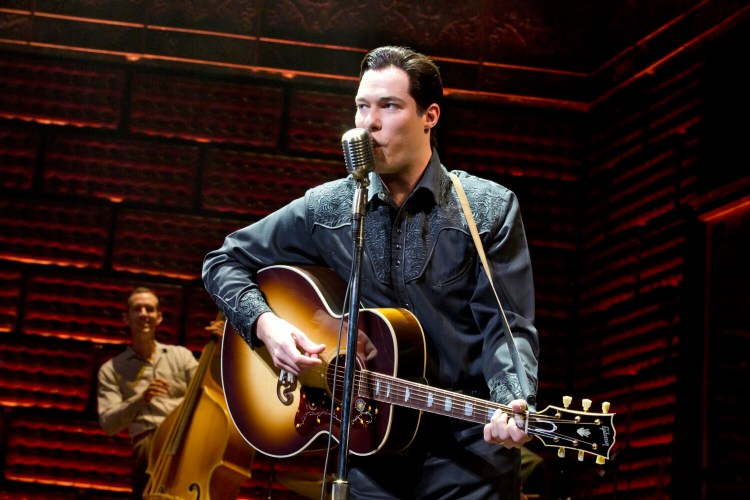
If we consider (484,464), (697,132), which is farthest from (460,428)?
→ (697,132)

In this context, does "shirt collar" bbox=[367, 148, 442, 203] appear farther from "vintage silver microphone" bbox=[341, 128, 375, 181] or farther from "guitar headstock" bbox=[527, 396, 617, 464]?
"guitar headstock" bbox=[527, 396, 617, 464]

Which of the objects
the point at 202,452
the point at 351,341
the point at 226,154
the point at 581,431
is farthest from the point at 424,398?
the point at 226,154

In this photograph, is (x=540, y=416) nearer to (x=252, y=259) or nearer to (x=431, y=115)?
(x=431, y=115)

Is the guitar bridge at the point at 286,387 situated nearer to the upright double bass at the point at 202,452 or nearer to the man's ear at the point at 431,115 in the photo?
the man's ear at the point at 431,115

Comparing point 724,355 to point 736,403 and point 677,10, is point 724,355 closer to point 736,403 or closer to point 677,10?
point 736,403

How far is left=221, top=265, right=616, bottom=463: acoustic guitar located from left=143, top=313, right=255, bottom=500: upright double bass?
1.97 meters

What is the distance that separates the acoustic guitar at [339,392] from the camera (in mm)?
2180

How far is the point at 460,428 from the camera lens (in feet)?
7.71

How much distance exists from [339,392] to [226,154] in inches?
177

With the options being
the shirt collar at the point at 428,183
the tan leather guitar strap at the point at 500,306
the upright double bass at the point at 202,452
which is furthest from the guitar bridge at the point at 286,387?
the upright double bass at the point at 202,452

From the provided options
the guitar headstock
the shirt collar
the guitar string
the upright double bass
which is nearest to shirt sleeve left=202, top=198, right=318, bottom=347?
the shirt collar

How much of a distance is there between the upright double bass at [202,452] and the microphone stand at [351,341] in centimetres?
278

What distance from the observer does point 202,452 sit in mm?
4844

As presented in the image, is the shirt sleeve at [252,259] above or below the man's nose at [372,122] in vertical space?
below
